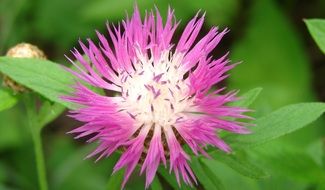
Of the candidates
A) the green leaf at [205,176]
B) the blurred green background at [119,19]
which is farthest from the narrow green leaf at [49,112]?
the blurred green background at [119,19]

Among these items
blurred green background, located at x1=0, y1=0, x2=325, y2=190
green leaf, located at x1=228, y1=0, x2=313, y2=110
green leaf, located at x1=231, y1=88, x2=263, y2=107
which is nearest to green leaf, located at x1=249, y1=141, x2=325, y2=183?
green leaf, located at x1=231, y1=88, x2=263, y2=107

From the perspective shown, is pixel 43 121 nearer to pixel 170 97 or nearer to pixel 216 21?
pixel 170 97

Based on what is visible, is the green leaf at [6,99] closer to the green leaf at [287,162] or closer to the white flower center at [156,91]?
the white flower center at [156,91]

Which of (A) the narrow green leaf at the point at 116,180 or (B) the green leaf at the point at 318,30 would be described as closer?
(A) the narrow green leaf at the point at 116,180

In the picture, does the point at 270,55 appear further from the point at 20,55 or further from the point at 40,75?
the point at 40,75

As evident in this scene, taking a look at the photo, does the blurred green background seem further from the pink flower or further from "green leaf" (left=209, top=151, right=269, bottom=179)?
the pink flower
